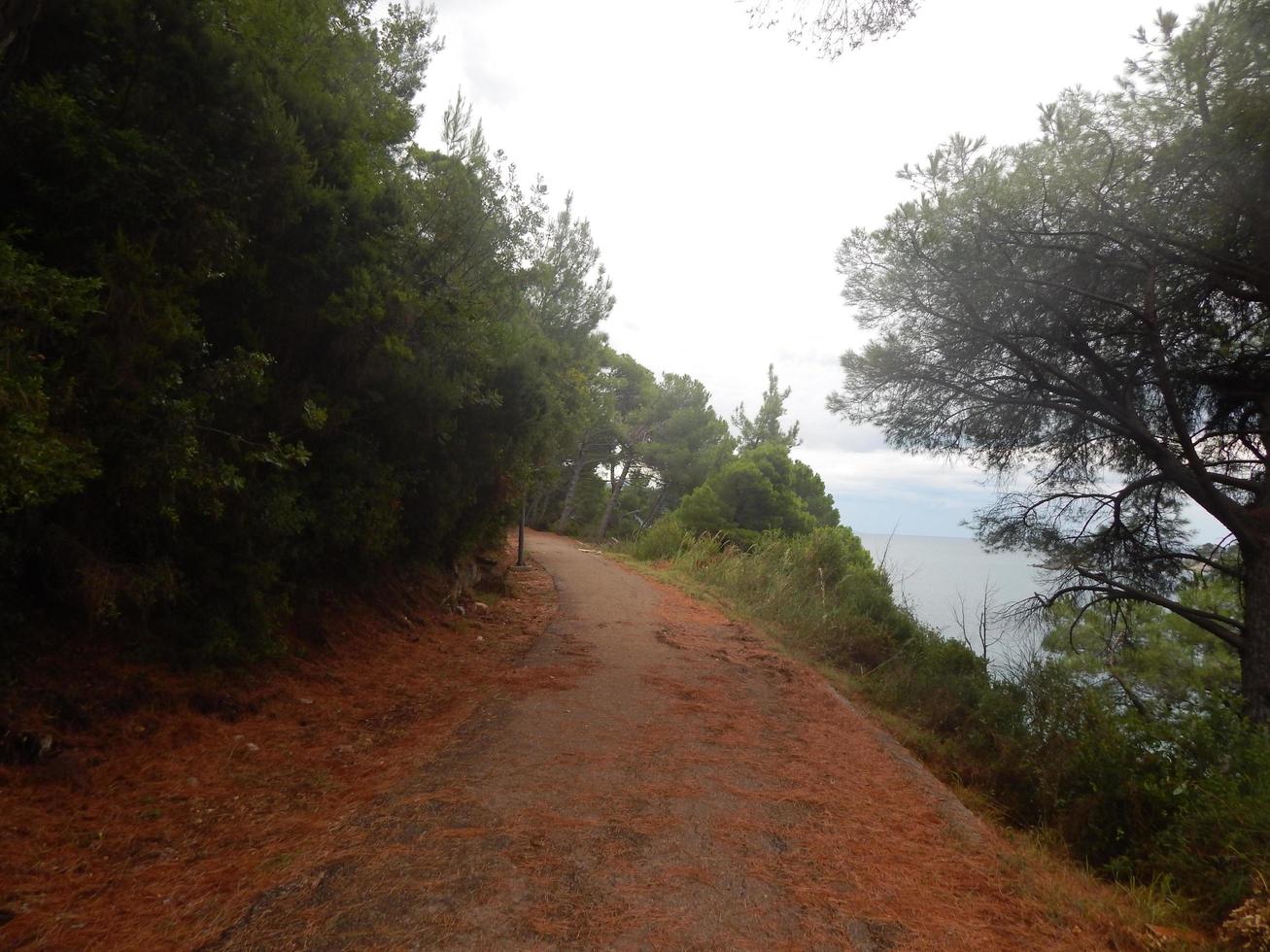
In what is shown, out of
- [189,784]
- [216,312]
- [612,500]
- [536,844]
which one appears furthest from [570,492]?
[536,844]

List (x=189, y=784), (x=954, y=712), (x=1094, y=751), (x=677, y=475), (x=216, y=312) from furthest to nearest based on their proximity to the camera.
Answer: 1. (x=677, y=475)
2. (x=954, y=712)
3. (x=1094, y=751)
4. (x=216, y=312)
5. (x=189, y=784)

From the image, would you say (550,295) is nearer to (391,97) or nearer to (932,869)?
(391,97)

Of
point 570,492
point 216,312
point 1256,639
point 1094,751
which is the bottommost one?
point 1094,751

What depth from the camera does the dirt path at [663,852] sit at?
2691mm

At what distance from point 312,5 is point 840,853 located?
21.9ft

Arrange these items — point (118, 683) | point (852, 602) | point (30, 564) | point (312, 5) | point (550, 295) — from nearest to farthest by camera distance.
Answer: point (30, 564) < point (118, 683) < point (312, 5) < point (852, 602) < point (550, 295)

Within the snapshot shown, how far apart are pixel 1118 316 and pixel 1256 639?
11.8ft

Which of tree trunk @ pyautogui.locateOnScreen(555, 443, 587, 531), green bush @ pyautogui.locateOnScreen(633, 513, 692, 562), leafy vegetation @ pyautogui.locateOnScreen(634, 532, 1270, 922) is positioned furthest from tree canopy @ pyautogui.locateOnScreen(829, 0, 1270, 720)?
tree trunk @ pyautogui.locateOnScreen(555, 443, 587, 531)

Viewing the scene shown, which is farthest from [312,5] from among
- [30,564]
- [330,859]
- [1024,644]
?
[1024,644]

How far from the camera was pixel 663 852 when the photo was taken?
3312mm

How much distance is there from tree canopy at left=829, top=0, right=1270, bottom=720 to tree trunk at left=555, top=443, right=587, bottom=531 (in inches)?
877

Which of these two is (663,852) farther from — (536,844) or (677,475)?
(677,475)

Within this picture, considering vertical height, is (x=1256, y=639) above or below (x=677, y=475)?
below

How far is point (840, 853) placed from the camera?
3.51m
